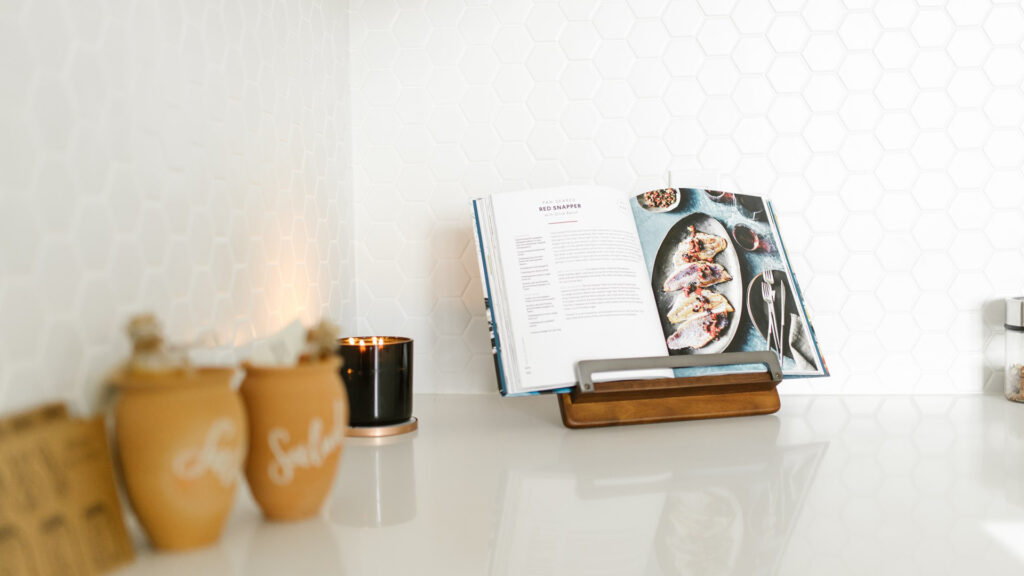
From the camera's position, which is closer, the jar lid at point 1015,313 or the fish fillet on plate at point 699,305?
the fish fillet on plate at point 699,305

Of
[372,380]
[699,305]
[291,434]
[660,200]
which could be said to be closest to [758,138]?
[660,200]

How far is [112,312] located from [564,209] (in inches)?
25.3

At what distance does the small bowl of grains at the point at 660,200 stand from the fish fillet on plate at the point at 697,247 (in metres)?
0.05

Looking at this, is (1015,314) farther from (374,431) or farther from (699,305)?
(374,431)

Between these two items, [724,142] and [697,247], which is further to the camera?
[724,142]

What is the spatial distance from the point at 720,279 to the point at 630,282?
15cm

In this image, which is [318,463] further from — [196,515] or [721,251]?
[721,251]

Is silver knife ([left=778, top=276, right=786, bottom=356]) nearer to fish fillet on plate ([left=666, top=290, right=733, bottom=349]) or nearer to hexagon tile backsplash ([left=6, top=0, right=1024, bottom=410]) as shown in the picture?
fish fillet on plate ([left=666, top=290, right=733, bottom=349])

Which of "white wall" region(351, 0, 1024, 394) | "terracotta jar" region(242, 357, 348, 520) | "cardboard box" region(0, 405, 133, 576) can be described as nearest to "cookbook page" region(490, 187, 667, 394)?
"white wall" region(351, 0, 1024, 394)

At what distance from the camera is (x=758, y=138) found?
52.3 inches

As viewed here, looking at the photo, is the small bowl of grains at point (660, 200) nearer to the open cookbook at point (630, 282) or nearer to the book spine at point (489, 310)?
the open cookbook at point (630, 282)

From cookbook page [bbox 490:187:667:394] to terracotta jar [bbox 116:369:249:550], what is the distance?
1.62 ft

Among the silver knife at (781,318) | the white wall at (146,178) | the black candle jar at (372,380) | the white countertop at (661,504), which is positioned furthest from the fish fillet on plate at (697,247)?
the white wall at (146,178)

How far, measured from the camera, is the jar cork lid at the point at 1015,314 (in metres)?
1.23
